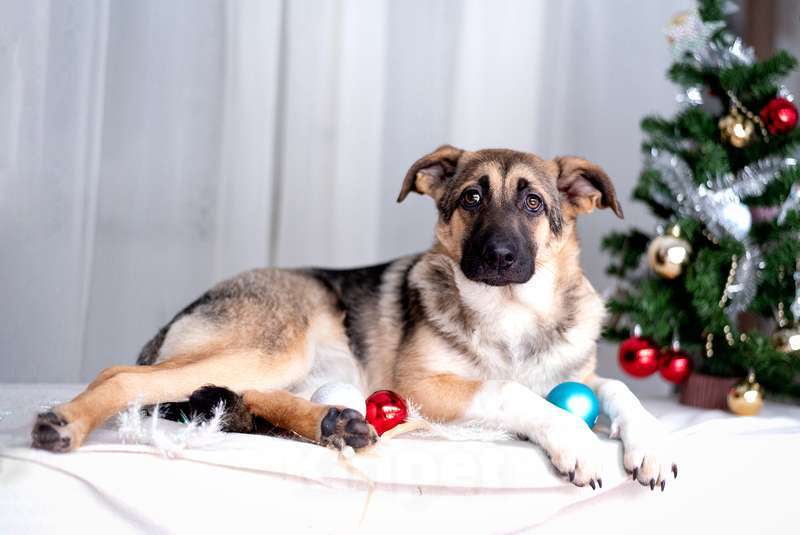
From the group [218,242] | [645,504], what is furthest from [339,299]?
[645,504]

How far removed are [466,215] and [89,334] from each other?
2.39m

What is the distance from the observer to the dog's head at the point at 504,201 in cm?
271

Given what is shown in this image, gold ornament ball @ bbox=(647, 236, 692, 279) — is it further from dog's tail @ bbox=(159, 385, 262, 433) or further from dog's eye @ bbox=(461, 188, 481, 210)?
dog's tail @ bbox=(159, 385, 262, 433)

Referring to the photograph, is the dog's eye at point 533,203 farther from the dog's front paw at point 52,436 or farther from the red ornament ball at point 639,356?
the dog's front paw at point 52,436

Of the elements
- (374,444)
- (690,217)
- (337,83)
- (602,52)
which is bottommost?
(374,444)

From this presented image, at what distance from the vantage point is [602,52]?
4855mm

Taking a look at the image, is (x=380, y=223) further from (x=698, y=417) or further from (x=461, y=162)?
(x=698, y=417)

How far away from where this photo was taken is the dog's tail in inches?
93.7

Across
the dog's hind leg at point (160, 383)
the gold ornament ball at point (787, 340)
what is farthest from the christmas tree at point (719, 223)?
the dog's hind leg at point (160, 383)

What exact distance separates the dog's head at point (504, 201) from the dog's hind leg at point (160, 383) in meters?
0.84

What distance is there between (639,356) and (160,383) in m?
2.26

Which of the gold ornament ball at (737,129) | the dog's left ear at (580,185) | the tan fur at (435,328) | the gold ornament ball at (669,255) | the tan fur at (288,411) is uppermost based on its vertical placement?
the gold ornament ball at (737,129)

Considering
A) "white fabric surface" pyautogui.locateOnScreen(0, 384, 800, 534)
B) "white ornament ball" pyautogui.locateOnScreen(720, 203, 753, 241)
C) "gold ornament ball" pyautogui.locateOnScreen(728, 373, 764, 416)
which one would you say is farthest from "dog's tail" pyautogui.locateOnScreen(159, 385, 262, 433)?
"white ornament ball" pyautogui.locateOnScreen(720, 203, 753, 241)

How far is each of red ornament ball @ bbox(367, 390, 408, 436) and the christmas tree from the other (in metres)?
1.45
